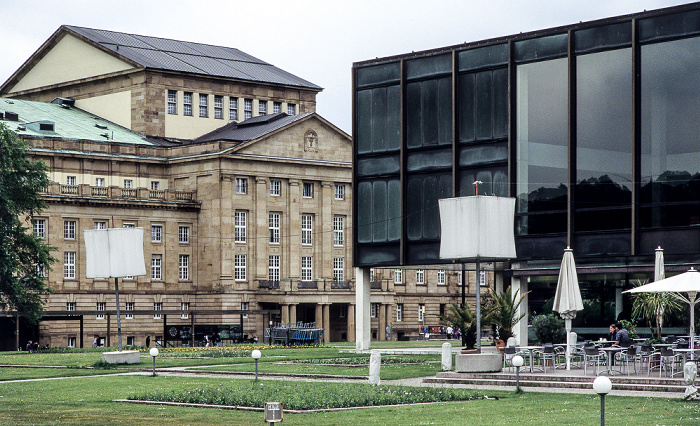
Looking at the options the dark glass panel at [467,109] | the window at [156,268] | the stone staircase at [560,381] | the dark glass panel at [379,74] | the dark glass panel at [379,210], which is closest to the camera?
the stone staircase at [560,381]

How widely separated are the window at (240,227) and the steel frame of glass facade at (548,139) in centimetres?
4274

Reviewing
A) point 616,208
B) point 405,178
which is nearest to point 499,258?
point 616,208

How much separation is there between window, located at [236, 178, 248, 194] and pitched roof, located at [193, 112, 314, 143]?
342cm

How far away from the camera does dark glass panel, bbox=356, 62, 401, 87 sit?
65.4 meters

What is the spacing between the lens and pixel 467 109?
61.3 meters

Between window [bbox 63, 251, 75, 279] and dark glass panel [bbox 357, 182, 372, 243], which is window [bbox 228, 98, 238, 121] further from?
dark glass panel [bbox 357, 182, 372, 243]

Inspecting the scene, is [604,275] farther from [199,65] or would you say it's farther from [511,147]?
[199,65]

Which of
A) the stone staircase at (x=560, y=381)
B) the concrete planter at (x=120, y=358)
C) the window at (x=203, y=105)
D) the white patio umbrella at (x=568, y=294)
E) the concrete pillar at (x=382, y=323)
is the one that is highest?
the window at (x=203, y=105)

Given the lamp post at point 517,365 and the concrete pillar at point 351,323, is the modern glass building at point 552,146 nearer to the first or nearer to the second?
the lamp post at point 517,365

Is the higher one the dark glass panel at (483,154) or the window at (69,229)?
the dark glass panel at (483,154)

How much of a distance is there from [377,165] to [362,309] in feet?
27.4

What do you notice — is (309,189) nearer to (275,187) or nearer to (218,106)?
(275,187)

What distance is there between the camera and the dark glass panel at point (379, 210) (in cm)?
6612

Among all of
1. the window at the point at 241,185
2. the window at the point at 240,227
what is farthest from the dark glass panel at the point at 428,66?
the window at the point at 240,227
